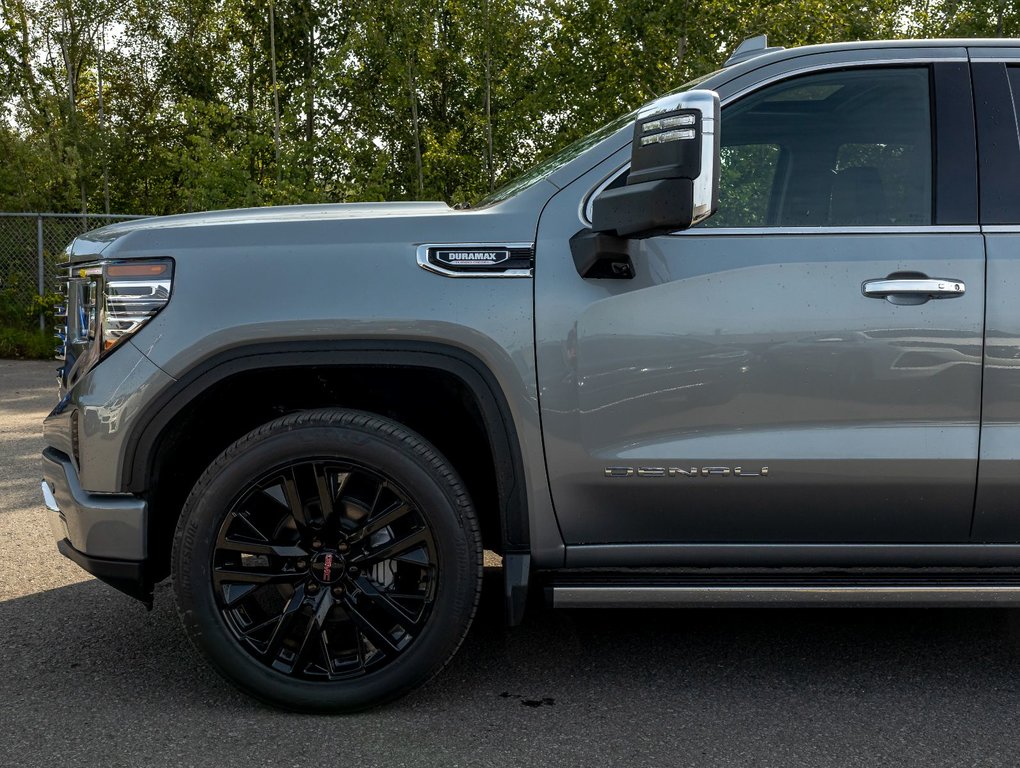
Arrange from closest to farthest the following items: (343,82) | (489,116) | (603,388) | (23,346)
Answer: (603,388) → (23,346) → (343,82) → (489,116)

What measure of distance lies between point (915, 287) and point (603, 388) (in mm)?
937

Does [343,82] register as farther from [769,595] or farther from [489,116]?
[769,595]

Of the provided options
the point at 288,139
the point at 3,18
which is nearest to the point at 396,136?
the point at 288,139

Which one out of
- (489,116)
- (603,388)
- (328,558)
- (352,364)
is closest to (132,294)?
(352,364)

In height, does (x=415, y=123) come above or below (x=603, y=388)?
above

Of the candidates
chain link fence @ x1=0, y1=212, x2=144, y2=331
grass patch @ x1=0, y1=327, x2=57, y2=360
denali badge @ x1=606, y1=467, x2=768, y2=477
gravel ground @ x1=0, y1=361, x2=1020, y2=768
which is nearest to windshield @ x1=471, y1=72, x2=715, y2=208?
denali badge @ x1=606, y1=467, x2=768, y2=477

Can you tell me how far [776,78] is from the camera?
127 inches

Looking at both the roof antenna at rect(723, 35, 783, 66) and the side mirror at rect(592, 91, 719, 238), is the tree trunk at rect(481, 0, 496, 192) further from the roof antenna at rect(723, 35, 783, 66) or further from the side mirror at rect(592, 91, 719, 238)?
the side mirror at rect(592, 91, 719, 238)

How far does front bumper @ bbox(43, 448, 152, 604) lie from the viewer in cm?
312

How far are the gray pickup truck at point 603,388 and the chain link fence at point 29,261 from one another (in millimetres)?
14053

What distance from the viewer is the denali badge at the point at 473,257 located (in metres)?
3.08

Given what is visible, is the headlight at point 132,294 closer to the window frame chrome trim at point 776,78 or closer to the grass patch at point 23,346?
the window frame chrome trim at point 776,78

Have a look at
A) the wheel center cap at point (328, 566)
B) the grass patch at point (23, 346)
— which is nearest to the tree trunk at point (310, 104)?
the grass patch at point (23, 346)

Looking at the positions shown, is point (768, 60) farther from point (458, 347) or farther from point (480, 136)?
point (480, 136)
